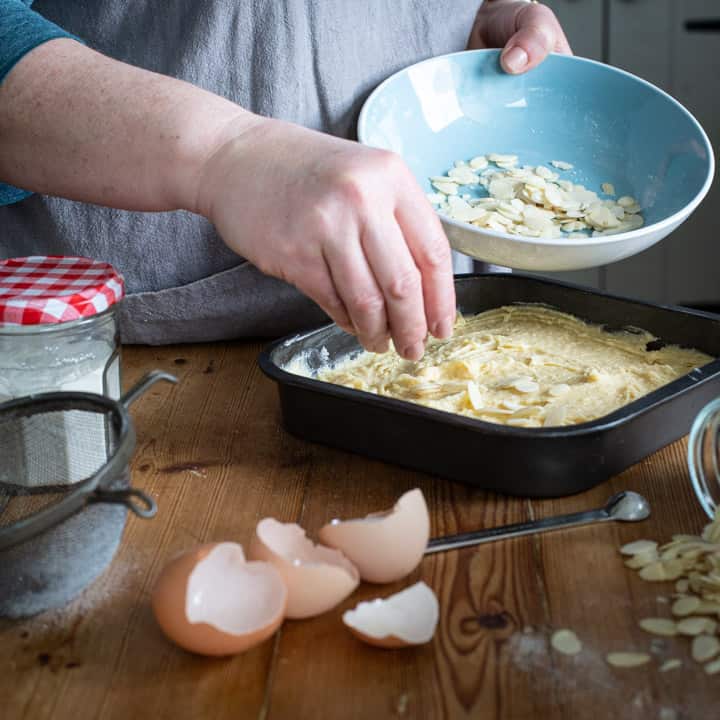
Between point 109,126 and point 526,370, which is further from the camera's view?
point 526,370

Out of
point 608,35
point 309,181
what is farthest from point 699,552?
point 608,35

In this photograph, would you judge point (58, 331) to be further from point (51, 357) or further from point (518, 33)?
point (518, 33)

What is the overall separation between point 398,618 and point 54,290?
0.44 metres

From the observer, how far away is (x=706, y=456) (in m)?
0.82

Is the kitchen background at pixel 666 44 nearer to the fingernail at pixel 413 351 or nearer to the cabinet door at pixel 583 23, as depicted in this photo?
the cabinet door at pixel 583 23

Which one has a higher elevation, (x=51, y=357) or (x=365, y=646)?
(x=51, y=357)

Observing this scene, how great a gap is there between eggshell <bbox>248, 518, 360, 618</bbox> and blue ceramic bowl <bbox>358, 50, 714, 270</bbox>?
20.0 inches

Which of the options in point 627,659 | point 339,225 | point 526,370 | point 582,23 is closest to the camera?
point 627,659

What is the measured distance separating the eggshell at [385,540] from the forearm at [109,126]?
1.08 feet

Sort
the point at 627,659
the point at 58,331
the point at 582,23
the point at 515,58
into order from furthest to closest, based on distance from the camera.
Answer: the point at 582,23
the point at 515,58
the point at 58,331
the point at 627,659

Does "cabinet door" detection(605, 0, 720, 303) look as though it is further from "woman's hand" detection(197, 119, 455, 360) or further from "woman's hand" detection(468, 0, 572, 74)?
"woman's hand" detection(197, 119, 455, 360)

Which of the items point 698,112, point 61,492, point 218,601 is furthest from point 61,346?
point 698,112

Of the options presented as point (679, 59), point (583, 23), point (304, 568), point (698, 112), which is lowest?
point (698, 112)

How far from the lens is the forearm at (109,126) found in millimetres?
889
